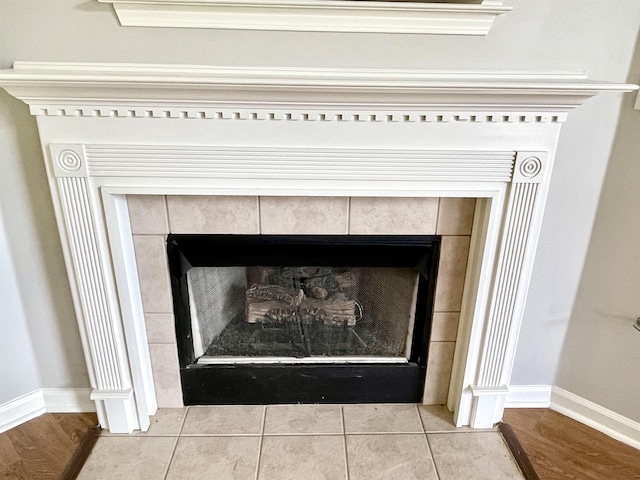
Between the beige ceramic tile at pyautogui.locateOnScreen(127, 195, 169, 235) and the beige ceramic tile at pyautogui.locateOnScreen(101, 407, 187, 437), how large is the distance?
0.68m

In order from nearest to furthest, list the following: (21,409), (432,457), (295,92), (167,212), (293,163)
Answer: (295,92) → (293,163) → (167,212) → (432,457) → (21,409)

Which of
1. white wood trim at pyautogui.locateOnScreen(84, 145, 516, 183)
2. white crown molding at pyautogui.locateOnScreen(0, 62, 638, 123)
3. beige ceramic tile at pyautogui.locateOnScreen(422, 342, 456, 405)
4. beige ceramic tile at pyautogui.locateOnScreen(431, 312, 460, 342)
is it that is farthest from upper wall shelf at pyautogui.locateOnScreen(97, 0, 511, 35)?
beige ceramic tile at pyautogui.locateOnScreen(422, 342, 456, 405)

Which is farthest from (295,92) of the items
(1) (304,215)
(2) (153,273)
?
(2) (153,273)

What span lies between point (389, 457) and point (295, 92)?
3.83 feet

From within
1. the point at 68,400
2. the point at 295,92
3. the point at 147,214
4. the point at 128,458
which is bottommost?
the point at 128,458

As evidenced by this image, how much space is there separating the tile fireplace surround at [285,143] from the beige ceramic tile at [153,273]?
0.04m

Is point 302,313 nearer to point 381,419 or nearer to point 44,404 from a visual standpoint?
point 381,419

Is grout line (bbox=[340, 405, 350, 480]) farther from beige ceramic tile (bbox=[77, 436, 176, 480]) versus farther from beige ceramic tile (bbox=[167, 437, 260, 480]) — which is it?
beige ceramic tile (bbox=[77, 436, 176, 480])

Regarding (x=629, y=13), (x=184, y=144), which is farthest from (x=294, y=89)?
(x=629, y=13)

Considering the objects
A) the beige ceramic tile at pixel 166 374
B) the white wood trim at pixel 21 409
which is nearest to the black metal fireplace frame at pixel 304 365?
the beige ceramic tile at pixel 166 374

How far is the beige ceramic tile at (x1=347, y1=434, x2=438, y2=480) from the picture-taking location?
146cm

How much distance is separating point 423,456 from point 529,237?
2.56 ft

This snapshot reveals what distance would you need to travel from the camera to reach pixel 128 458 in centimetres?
151

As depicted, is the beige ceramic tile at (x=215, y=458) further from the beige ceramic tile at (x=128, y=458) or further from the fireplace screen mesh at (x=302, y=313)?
the fireplace screen mesh at (x=302, y=313)
